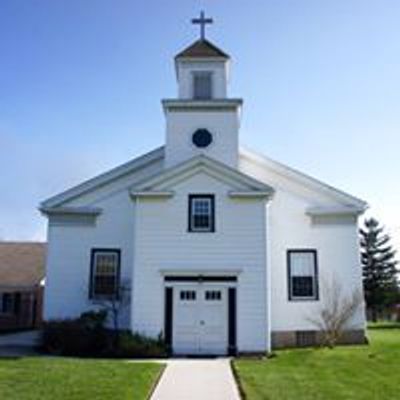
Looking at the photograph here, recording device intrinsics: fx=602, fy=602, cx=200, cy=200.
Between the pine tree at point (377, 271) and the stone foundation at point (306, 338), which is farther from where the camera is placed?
the pine tree at point (377, 271)

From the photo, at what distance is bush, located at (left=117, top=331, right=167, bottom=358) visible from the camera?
68.4 feet

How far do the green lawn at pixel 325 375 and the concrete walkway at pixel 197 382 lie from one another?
1.30 ft

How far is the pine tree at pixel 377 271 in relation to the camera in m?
52.8

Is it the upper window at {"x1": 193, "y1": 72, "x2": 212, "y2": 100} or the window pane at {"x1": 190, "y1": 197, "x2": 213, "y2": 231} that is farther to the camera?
the upper window at {"x1": 193, "y1": 72, "x2": 212, "y2": 100}

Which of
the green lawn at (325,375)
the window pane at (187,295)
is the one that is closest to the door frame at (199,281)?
the window pane at (187,295)

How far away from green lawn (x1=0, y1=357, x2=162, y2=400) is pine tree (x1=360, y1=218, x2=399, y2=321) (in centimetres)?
3879

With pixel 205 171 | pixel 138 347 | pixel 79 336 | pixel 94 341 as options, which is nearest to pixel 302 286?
pixel 205 171

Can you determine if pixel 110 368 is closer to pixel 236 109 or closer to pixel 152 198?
pixel 152 198

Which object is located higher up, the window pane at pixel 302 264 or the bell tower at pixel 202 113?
the bell tower at pixel 202 113

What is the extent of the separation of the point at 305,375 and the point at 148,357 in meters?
7.15

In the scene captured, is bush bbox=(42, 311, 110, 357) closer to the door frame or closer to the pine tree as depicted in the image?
the door frame

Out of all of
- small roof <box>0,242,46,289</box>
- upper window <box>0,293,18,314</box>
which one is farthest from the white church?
upper window <box>0,293,18,314</box>

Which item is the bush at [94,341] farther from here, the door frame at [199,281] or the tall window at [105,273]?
the tall window at [105,273]

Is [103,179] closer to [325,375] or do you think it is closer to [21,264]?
[325,375]
